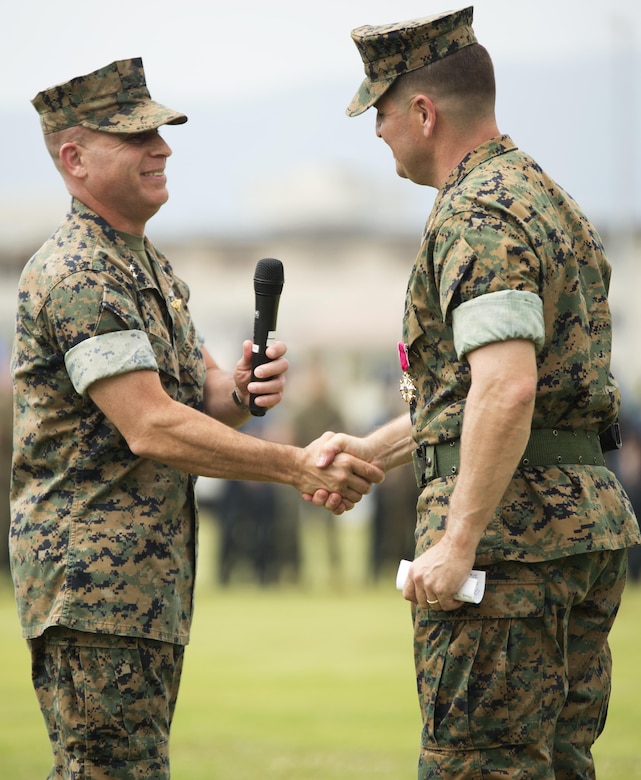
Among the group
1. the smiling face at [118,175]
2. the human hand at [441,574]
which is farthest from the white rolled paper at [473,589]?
the smiling face at [118,175]

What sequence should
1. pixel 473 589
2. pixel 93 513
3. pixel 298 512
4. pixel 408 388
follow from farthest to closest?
pixel 298 512, pixel 93 513, pixel 408 388, pixel 473 589

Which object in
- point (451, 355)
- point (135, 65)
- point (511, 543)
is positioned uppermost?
point (135, 65)

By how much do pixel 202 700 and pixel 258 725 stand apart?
0.92m

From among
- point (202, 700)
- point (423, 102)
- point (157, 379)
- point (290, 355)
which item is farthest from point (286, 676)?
point (290, 355)

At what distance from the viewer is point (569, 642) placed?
349 centimetres

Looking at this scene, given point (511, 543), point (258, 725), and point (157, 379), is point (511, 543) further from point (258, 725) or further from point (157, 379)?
point (258, 725)

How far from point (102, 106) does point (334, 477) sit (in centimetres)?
144

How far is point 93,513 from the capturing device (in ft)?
12.4

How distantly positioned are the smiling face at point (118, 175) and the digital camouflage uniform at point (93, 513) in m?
0.05

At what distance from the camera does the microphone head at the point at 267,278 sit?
13.4 feet

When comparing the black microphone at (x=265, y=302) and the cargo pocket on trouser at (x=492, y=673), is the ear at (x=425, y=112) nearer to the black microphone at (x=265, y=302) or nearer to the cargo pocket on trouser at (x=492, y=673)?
the black microphone at (x=265, y=302)

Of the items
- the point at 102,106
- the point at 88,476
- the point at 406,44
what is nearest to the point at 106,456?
the point at 88,476

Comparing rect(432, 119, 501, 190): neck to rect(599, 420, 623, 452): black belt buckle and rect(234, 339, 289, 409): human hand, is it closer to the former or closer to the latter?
rect(599, 420, 623, 452): black belt buckle

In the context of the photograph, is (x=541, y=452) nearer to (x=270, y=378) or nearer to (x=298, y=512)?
(x=270, y=378)
